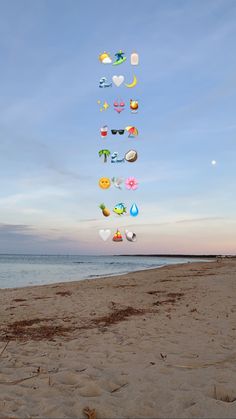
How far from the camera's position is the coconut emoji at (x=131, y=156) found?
1355cm

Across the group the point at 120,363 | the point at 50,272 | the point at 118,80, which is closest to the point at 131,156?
the point at 118,80

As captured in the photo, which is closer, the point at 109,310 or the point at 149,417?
the point at 149,417

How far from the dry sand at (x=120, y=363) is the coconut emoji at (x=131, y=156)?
5839 millimetres

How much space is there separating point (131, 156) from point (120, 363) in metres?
9.31

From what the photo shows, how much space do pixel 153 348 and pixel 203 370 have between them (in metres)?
1.35

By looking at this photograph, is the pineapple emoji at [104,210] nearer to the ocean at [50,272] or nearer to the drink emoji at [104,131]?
the drink emoji at [104,131]

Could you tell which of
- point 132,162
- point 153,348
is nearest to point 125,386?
point 153,348

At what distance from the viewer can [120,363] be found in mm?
5508

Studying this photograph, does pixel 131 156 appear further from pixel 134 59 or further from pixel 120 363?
pixel 120 363

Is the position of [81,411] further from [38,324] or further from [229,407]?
[38,324]

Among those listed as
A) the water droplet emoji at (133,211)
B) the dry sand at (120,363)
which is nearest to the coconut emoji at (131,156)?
the water droplet emoji at (133,211)

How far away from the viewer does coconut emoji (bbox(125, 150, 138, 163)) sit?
1355 centimetres

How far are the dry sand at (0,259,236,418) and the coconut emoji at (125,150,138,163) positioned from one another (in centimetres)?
584

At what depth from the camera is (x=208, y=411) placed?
12.6 feet
